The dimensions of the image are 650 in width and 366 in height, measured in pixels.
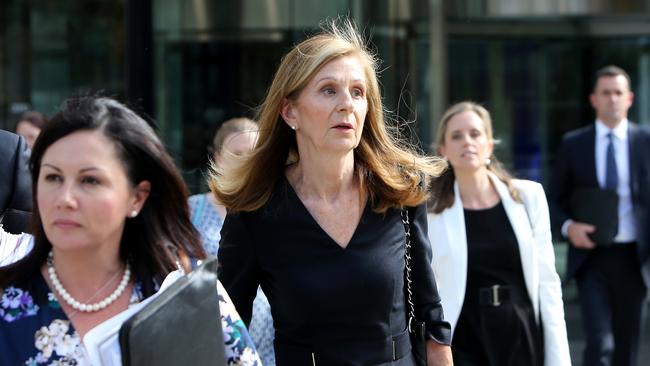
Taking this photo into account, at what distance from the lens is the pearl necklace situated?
2810mm

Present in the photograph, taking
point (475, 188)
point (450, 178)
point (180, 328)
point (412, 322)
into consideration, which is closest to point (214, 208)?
point (450, 178)

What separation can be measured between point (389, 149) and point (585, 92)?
8.90 m

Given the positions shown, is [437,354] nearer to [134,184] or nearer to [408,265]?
[408,265]

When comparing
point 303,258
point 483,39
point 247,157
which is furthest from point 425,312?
point 483,39

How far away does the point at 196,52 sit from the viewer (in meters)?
12.6

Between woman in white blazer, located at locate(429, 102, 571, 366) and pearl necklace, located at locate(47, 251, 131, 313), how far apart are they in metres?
3.01

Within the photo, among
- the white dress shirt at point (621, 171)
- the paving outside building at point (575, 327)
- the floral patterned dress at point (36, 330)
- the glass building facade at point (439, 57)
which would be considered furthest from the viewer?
the glass building facade at point (439, 57)

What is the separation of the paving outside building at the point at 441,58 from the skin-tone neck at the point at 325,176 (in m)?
8.12

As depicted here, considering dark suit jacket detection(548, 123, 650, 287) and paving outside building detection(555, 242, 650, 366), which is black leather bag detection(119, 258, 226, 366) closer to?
dark suit jacket detection(548, 123, 650, 287)

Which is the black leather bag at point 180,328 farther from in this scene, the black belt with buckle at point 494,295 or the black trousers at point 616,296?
the black trousers at point 616,296

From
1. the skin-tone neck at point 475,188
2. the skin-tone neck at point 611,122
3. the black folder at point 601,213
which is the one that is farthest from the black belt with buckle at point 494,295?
the skin-tone neck at point 611,122

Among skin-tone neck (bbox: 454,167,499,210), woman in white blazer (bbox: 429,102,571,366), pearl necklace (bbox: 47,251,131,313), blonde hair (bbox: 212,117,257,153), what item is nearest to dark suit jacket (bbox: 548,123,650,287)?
skin-tone neck (bbox: 454,167,499,210)

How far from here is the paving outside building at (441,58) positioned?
482 inches

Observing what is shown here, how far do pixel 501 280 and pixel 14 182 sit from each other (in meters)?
2.50
